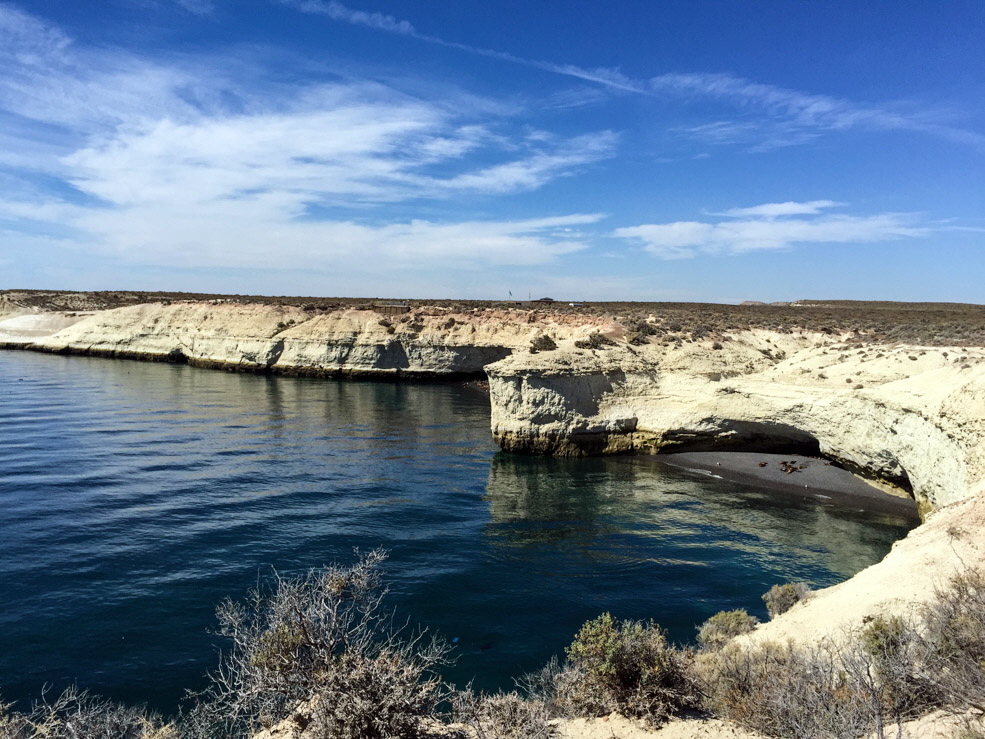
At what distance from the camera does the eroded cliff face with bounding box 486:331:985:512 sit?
1945 centimetres

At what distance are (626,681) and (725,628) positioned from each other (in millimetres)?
3992

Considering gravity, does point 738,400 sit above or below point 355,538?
above

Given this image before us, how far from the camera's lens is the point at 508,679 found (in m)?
10.7

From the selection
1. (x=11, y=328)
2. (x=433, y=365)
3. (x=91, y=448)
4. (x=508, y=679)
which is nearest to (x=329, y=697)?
(x=508, y=679)

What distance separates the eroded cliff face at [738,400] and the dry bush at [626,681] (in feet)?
45.6

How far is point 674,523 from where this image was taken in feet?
62.6

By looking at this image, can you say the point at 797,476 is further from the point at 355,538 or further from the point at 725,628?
the point at 355,538

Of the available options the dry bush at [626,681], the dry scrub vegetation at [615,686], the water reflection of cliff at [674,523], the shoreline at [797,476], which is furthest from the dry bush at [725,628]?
the shoreline at [797,476]

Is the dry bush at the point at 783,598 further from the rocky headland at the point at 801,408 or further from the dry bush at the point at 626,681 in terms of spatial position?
the dry bush at the point at 626,681

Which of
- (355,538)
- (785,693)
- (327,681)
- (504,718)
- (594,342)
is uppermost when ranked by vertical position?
(594,342)

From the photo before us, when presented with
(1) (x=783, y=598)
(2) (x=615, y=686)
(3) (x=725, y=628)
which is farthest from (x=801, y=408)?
(2) (x=615, y=686)

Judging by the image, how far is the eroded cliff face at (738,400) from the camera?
1945 centimetres

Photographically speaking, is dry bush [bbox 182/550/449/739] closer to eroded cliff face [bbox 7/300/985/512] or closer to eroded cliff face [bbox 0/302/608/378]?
eroded cliff face [bbox 7/300/985/512]

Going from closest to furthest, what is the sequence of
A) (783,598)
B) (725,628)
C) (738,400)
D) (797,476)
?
(725,628)
(783,598)
(797,476)
(738,400)
